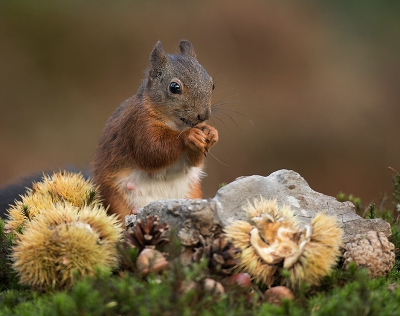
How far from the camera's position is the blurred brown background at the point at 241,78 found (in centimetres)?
703

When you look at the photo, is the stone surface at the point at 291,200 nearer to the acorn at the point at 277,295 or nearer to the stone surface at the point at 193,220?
the stone surface at the point at 193,220

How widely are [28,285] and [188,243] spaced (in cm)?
59

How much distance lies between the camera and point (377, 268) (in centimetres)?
202

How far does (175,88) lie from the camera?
318cm

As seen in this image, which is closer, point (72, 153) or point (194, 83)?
point (194, 83)

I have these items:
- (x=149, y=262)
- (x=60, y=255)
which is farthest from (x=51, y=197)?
(x=149, y=262)

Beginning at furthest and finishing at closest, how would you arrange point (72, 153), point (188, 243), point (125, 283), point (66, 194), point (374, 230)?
1. point (72, 153)
2. point (66, 194)
3. point (374, 230)
4. point (188, 243)
5. point (125, 283)

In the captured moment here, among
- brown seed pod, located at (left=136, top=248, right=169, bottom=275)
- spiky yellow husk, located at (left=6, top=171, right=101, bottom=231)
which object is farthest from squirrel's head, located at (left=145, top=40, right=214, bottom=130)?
brown seed pod, located at (left=136, top=248, right=169, bottom=275)

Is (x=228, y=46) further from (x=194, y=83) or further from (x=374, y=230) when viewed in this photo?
(x=374, y=230)

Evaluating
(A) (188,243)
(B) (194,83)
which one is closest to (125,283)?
(A) (188,243)

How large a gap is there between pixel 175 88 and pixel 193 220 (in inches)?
53.5

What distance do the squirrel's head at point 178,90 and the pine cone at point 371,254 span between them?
1323 millimetres

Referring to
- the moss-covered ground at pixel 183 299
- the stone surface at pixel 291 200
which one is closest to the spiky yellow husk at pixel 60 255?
the moss-covered ground at pixel 183 299

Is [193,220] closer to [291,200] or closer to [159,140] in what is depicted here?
[291,200]
